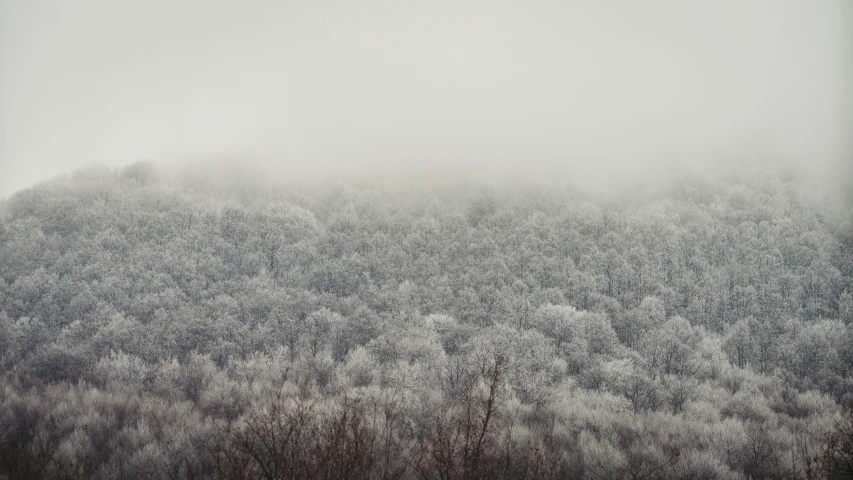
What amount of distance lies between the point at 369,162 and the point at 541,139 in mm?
38381

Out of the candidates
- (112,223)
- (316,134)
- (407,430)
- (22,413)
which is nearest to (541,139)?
(316,134)

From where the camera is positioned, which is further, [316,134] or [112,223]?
[316,134]

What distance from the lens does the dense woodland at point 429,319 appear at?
21875mm

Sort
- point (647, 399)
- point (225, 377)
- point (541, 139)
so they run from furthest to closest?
1. point (541, 139)
2. point (225, 377)
3. point (647, 399)

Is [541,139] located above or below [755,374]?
above

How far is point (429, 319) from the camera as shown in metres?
42.4

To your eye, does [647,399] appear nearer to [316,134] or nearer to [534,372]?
[534,372]

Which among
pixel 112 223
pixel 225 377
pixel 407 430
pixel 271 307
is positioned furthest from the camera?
pixel 112 223

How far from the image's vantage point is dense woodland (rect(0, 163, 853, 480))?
2188 cm

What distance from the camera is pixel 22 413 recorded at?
24141 millimetres

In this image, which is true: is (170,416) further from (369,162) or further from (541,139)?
(541,139)

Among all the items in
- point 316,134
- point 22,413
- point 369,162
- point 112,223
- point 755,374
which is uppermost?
point 316,134

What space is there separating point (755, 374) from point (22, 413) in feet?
154

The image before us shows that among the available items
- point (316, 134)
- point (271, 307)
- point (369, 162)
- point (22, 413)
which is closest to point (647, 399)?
point (271, 307)
